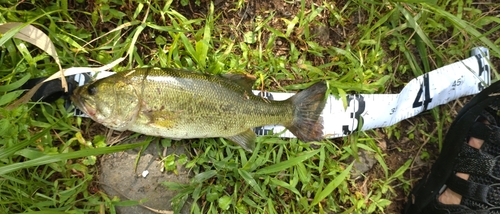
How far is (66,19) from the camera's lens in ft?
10.8

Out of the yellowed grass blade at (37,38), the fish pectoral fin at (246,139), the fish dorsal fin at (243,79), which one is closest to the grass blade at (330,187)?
the fish pectoral fin at (246,139)

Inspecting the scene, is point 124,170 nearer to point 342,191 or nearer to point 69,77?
point 69,77

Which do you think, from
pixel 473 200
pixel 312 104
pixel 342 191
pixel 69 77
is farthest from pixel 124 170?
pixel 473 200

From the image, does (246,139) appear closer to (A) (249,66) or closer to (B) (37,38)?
(A) (249,66)

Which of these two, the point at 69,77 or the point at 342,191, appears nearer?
the point at 69,77

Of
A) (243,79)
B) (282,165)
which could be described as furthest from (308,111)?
(243,79)

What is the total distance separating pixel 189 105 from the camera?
3.00m

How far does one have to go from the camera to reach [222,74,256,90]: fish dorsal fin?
3.22m

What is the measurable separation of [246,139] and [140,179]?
0.97 metres

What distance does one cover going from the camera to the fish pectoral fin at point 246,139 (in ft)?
10.7

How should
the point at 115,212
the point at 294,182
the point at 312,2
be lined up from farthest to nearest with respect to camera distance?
the point at 312,2 → the point at 294,182 → the point at 115,212

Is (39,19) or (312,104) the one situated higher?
(39,19)

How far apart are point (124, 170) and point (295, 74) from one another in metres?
1.75

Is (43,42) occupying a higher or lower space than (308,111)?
higher
